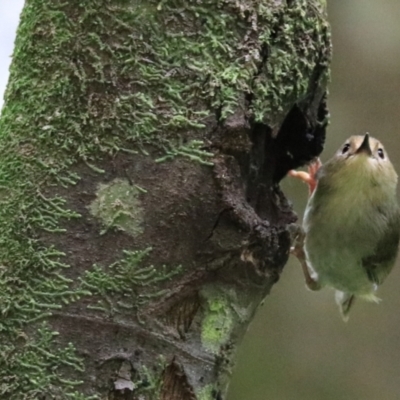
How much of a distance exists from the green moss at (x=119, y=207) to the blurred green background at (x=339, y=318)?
2137mm

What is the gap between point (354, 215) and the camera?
88.7 inches

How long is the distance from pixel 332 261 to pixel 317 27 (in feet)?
3.72

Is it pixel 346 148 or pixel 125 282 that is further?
pixel 346 148

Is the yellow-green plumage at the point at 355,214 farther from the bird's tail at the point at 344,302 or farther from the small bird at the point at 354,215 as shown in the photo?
the bird's tail at the point at 344,302

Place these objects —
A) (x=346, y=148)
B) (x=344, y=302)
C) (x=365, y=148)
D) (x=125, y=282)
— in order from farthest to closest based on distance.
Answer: (x=344, y=302) < (x=346, y=148) < (x=365, y=148) < (x=125, y=282)

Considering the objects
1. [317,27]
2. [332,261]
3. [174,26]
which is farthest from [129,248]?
[332,261]

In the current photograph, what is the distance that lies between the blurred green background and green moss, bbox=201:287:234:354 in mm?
2022

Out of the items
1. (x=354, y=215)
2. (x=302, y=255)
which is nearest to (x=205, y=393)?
(x=354, y=215)

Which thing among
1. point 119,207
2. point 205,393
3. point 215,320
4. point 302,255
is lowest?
point 302,255

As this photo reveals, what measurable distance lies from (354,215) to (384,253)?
8.4 inches

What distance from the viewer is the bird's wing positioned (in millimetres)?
2322

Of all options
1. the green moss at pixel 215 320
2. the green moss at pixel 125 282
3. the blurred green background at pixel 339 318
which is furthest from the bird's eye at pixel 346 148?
the green moss at pixel 125 282

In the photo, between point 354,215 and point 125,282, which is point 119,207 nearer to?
point 125,282

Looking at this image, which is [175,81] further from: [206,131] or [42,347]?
[42,347]
